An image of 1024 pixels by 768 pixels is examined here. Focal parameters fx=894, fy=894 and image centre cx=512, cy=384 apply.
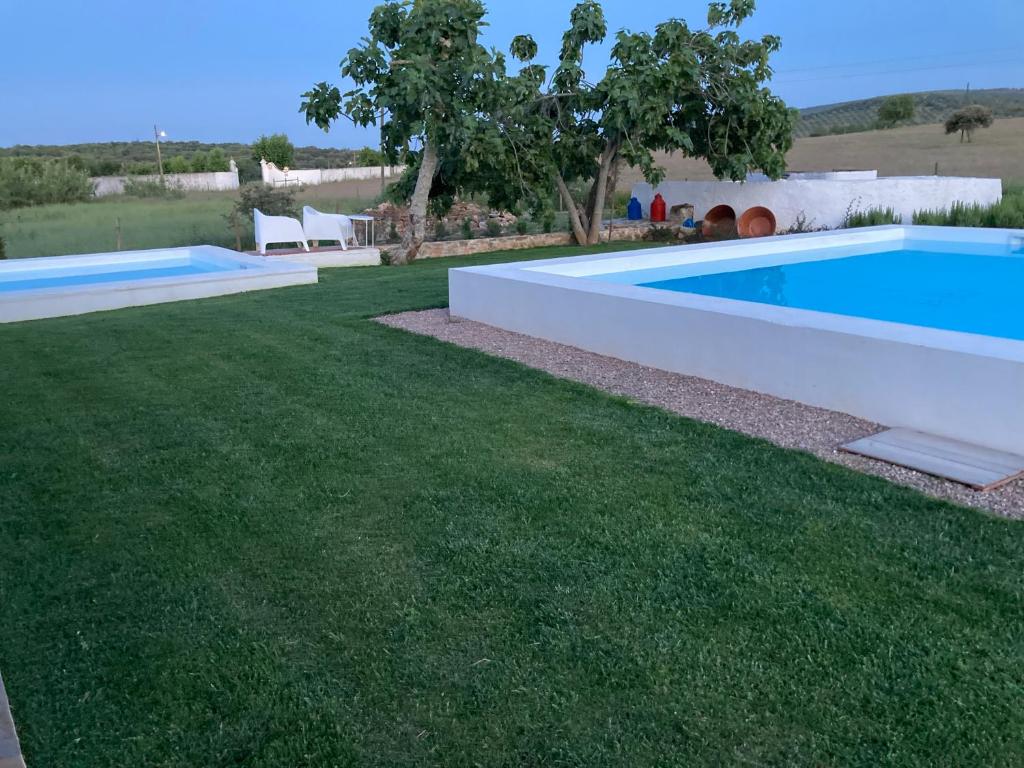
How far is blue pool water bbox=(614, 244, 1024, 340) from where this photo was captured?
25.5 ft

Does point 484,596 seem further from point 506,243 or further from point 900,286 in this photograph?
point 506,243

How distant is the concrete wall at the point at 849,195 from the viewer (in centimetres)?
1409

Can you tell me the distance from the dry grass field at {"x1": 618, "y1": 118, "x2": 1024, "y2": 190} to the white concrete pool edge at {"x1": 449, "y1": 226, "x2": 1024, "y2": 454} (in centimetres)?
1573

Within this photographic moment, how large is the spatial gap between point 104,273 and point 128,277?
0.46m

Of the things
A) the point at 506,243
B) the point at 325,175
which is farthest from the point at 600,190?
the point at 325,175

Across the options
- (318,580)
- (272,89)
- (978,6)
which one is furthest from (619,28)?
(978,6)

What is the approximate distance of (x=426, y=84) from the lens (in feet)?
38.6

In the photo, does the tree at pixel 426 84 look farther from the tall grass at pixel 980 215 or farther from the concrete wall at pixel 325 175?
the concrete wall at pixel 325 175

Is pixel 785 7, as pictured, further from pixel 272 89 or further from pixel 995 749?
pixel 995 749

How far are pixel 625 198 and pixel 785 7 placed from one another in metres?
14.3

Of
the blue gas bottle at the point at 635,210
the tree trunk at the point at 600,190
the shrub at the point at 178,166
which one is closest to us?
the tree trunk at the point at 600,190

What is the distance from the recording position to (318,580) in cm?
300

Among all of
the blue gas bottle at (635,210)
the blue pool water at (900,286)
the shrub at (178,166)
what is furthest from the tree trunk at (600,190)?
the shrub at (178,166)

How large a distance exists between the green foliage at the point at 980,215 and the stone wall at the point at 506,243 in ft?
15.1
